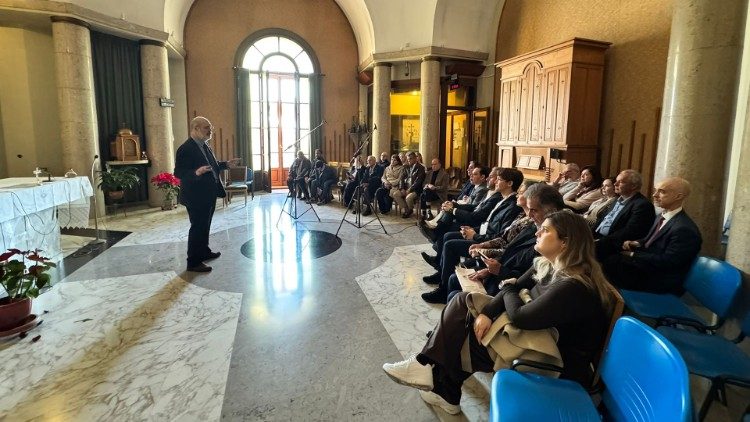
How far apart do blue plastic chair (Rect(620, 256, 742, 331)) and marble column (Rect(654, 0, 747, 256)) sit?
96cm

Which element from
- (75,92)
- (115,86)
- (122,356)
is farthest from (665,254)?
(115,86)

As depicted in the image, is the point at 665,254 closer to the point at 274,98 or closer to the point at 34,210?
the point at 34,210

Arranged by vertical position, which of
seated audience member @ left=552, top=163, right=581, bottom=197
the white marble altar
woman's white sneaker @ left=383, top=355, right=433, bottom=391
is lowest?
the white marble altar

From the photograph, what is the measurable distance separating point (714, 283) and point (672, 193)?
2.22ft

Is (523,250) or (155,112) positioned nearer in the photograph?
(523,250)

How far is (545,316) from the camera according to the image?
5.05ft

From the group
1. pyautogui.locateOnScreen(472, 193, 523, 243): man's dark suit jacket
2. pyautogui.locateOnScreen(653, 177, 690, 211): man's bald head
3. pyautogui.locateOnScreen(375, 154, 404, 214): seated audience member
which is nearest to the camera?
pyautogui.locateOnScreen(653, 177, 690, 211): man's bald head

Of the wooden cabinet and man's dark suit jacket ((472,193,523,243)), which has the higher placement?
the wooden cabinet

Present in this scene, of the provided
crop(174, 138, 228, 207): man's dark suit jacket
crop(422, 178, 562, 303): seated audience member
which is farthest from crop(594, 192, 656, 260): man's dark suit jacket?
crop(174, 138, 228, 207): man's dark suit jacket

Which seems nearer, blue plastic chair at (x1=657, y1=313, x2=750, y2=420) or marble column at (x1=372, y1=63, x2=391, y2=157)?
blue plastic chair at (x1=657, y1=313, x2=750, y2=420)

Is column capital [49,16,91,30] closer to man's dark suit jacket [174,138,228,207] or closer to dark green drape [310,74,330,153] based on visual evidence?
man's dark suit jacket [174,138,228,207]

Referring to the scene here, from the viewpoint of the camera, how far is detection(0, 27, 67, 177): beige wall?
630cm

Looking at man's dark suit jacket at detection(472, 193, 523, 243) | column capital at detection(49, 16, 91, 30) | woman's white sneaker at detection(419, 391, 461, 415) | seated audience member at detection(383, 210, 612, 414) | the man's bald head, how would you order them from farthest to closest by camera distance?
1. column capital at detection(49, 16, 91, 30)
2. man's dark suit jacket at detection(472, 193, 523, 243)
3. the man's bald head
4. woman's white sneaker at detection(419, 391, 461, 415)
5. seated audience member at detection(383, 210, 612, 414)

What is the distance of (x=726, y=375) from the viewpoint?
62.9 inches
